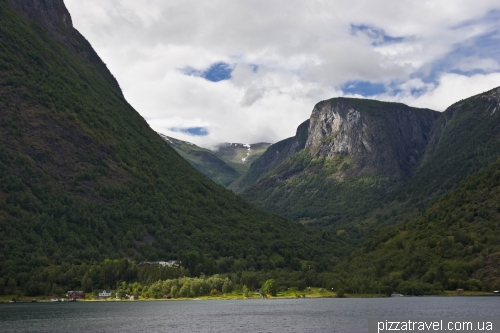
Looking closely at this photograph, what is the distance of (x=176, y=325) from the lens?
160 m

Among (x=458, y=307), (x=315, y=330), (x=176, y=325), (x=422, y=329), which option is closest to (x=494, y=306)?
(x=458, y=307)

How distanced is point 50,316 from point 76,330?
43.7 meters

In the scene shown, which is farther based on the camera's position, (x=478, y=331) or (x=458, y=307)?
(x=458, y=307)

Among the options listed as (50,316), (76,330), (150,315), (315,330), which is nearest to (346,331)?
(315,330)

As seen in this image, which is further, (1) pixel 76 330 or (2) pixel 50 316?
(2) pixel 50 316

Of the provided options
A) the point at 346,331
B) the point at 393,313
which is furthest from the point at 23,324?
the point at 393,313

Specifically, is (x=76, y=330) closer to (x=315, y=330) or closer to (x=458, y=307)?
(x=315, y=330)

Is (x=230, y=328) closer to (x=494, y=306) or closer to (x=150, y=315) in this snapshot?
(x=150, y=315)

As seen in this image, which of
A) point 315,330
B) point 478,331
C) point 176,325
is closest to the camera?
point 478,331

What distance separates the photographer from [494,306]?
184750 mm

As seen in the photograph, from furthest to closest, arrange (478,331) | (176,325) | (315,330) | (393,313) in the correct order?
(393,313) < (176,325) < (315,330) < (478,331)

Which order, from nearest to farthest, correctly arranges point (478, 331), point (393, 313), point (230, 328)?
1. point (478, 331)
2. point (230, 328)
3. point (393, 313)

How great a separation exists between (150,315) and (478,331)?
322ft

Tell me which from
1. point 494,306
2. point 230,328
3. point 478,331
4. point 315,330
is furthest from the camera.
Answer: point 494,306
